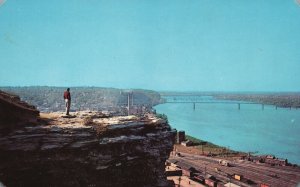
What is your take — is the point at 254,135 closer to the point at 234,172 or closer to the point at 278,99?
the point at 234,172

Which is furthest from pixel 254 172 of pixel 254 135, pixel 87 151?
pixel 254 135

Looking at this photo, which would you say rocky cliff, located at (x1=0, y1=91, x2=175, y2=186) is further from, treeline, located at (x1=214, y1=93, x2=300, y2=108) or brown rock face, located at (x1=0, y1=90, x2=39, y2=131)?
treeline, located at (x1=214, y1=93, x2=300, y2=108)

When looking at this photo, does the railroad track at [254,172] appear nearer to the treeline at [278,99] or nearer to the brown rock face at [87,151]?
the brown rock face at [87,151]

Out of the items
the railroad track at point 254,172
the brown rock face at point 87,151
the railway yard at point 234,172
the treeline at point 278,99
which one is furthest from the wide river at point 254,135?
the treeline at point 278,99

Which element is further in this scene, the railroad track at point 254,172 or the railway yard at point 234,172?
the railroad track at point 254,172

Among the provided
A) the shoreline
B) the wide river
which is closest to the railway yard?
the shoreline

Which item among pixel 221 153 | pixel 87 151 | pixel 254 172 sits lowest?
pixel 221 153

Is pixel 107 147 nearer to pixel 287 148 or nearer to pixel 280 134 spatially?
pixel 287 148
